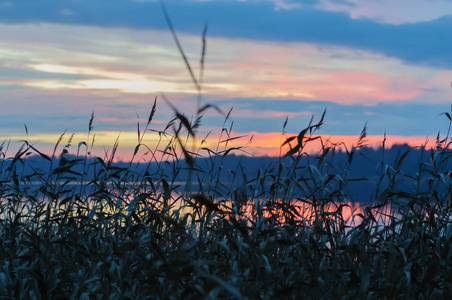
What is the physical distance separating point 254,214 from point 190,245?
1.30m

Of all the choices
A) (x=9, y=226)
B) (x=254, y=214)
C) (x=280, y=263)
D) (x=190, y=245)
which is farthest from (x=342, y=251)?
(x=9, y=226)

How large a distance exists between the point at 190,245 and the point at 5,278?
1.45 metres

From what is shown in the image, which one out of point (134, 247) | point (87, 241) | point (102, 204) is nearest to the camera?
point (134, 247)

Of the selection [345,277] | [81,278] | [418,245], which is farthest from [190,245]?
[418,245]

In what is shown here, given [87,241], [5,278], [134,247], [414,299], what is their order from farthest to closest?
[87,241] → [134,247] → [5,278] → [414,299]

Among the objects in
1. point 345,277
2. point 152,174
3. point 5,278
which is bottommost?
point 5,278

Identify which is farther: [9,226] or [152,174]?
[152,174]

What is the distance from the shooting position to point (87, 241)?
505 centimetres

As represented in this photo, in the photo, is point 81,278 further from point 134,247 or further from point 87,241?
point 87,241

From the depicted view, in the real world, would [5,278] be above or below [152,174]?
below

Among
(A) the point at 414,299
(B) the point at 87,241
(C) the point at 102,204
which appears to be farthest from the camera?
(C) the point at 102,204

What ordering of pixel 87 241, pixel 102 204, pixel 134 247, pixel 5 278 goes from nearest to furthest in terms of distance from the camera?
pixel 5 278
pixel 134 247
pixel 87 241
pixel 102 204

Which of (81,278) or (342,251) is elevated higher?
(342,251)

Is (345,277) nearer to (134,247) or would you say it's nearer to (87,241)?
(134,247)
